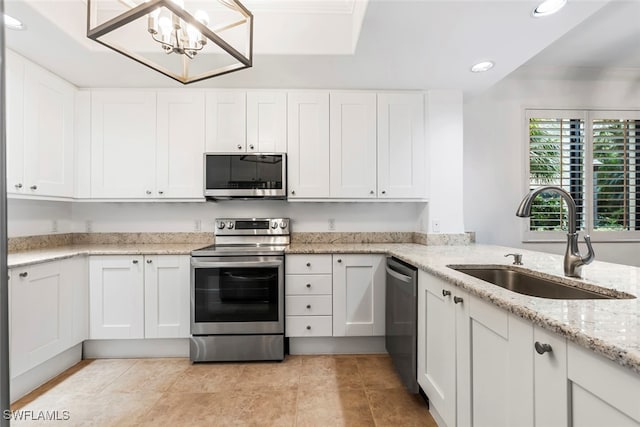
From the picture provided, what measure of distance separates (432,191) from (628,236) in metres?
2.13

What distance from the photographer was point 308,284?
2500 mm

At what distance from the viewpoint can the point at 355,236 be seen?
3.05 metres

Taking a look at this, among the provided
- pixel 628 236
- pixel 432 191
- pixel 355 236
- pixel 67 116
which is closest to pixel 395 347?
pixel 355 236

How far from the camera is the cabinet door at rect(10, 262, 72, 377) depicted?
187cm

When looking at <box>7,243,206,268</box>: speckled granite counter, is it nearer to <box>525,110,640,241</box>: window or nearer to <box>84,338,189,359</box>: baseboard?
<box>84,338,189,359</box>: baseboard

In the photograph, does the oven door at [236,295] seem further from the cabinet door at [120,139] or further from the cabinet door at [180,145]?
the cabinet door at [120,139]

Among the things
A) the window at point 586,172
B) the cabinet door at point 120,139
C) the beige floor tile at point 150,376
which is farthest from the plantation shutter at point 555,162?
the cabinet door at point 120,139

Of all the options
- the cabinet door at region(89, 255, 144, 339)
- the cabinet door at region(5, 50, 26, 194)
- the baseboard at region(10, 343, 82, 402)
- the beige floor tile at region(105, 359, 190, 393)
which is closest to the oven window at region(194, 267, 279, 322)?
the beige floor tile at region(105, 359, 190, 393)

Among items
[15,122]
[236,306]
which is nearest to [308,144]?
[236,306]

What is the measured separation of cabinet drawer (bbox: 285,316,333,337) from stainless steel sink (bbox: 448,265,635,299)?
1217mm

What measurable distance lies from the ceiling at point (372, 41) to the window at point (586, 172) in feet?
2.06

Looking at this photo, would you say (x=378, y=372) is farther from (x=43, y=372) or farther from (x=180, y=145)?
(x=180, y=145)

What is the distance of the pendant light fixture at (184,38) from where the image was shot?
146 centimetres

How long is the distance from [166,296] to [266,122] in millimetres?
1692
